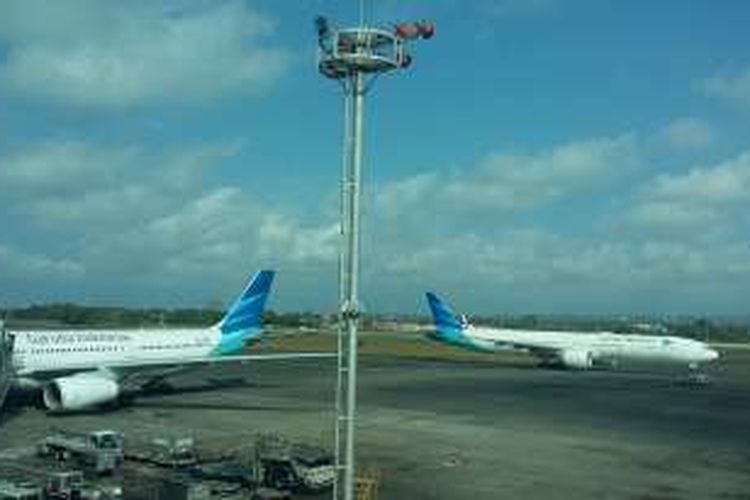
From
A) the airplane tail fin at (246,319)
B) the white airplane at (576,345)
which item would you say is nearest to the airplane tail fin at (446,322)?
the white airplane at (576,345)

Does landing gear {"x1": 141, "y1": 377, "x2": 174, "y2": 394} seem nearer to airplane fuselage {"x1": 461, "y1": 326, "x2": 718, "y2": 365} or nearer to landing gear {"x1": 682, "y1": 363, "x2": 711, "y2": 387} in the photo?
landing gear {"x1": 682, "y1": 363, "x2": 711, "y2": 387}

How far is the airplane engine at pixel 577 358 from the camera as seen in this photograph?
91125mm

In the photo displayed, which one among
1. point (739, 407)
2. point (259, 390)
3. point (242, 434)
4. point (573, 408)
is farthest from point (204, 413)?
point (739, 407)

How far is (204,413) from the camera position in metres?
51.8

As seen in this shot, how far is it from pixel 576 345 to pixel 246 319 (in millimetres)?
36953

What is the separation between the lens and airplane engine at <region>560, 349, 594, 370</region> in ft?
299

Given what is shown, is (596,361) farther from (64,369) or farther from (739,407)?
(64,369)

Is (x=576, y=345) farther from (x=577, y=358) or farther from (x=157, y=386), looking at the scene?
(x=157, y=386)

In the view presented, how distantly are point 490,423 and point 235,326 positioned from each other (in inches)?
766

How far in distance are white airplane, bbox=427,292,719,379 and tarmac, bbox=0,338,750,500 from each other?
30.9 ft

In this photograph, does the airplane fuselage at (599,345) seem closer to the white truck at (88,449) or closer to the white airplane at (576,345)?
the white airplane at (576,345)

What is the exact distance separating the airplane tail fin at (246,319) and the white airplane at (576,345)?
1296 inches

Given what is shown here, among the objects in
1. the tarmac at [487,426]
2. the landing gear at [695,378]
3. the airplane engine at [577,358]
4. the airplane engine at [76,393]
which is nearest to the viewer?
the tarmac at [487,426]

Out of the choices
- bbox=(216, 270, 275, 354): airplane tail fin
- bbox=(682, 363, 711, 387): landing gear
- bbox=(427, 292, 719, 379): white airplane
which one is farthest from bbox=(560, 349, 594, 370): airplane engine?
bbox=(216, 270, 275, 354): airplane tail fin
